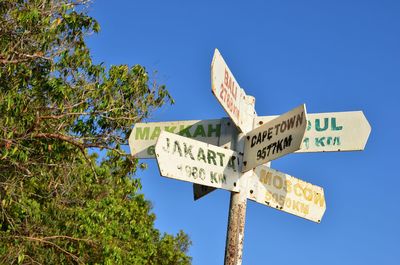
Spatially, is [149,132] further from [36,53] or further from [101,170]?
[101,170]

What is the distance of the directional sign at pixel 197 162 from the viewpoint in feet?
11.6

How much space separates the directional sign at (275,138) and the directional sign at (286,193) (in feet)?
0.65

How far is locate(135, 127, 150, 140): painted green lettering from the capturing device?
430 centimetres

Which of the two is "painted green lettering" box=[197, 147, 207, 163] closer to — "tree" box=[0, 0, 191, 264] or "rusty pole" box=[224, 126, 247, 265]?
"rusty pole" box=[224, 126, 247, 265]

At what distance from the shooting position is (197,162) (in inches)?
145

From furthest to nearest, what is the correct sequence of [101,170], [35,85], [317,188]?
[101,170] < [35,85] < [317,188]

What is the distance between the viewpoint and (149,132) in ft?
14.1

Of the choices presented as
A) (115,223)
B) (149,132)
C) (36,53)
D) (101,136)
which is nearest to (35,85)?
(36,53)

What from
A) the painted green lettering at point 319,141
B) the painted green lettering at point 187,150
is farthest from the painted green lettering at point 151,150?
the painted green lettering at point 319,141

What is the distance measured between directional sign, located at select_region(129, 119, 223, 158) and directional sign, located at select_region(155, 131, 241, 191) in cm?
29

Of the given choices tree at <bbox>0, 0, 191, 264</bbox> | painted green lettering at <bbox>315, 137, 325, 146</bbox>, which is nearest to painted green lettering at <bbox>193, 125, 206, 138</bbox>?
painted green lettering at <bbox>315, 137, 325, 146</bbox>

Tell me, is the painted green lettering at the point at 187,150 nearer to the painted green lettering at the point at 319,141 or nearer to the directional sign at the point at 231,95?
the directional sign at the point at 231,95

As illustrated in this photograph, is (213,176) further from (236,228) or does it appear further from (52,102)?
(52,102)

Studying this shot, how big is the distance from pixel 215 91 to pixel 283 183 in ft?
3.38
